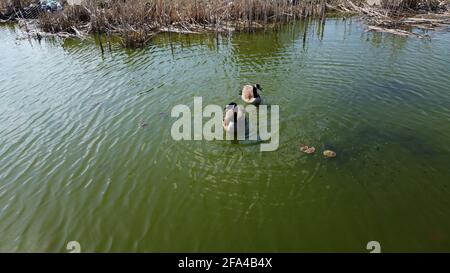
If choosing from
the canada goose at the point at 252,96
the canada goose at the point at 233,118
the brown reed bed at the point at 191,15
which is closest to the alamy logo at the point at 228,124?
the canada goose at the point at 233,118

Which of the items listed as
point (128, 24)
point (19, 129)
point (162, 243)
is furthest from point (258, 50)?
point (162, 243)

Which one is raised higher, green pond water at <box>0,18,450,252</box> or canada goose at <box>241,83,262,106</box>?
canada goose at <box>241,83,262,106</box>

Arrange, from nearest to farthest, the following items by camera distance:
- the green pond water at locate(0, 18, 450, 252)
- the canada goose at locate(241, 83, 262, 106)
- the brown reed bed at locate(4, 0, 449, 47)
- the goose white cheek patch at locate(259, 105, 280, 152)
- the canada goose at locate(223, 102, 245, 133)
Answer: the green pond water at locate(0, 18, 450, 252) → the goose white cheek patch at locate(259, 105, 280, 152) → the canada goose at locate(223, 102, 245, 133) → the canada goose at locate(241, 83, 262, 106) → the brown reed bed at locate(4, 0, 449, 47)

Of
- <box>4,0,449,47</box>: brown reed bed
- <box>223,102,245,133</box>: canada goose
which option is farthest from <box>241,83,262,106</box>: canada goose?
<box>4,0,449,47</box>: brown reed bed

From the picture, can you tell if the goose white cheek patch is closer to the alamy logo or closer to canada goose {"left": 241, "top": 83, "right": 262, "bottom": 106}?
the alamy logo

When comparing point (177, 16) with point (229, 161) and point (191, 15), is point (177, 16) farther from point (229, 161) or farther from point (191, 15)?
point (229, 161)

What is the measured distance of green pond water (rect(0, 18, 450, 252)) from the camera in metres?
6.34

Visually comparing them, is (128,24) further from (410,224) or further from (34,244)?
(410,224)

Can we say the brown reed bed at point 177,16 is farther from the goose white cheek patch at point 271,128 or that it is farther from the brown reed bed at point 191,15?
the goose white cheek patch at point 271,128

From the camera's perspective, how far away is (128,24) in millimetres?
20359

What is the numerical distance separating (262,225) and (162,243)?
196 centimetres

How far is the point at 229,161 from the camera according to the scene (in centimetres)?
833

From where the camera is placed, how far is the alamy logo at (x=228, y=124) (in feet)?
30.2

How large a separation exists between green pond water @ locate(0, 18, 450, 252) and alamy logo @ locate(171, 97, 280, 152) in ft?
0.97
